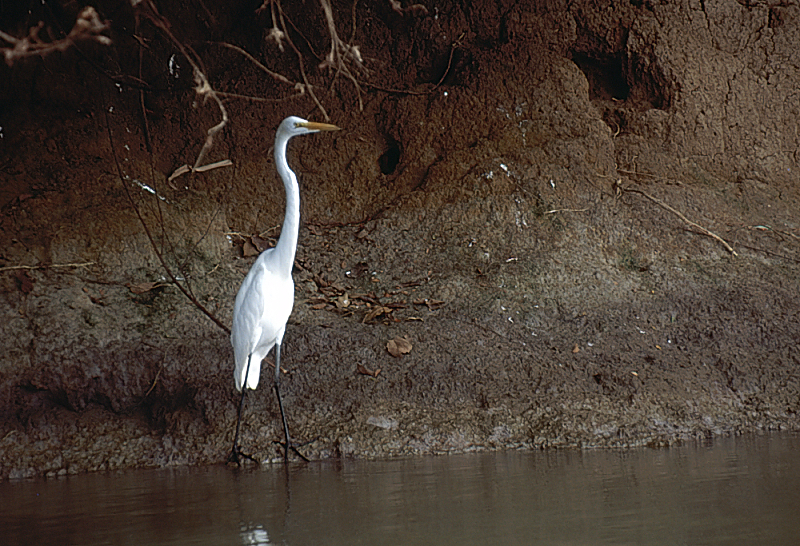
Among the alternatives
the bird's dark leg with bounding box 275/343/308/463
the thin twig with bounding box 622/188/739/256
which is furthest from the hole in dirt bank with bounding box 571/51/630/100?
the bird's dark leg with bounding box 275/343/308/463

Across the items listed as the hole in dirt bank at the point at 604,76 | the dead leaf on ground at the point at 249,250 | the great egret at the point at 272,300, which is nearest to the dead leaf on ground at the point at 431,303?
the great egret at the point at 272,300

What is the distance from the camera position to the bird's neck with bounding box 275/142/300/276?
5254 millimetres

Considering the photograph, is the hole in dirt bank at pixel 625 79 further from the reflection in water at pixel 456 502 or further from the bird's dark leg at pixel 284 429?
the bird's dark leg at pixel 284 429

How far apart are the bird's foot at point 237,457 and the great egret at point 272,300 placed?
0.25 m

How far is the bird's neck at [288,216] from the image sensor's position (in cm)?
525

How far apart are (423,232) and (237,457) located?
115 inches

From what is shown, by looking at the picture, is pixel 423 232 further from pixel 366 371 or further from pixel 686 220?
pixel 686 220

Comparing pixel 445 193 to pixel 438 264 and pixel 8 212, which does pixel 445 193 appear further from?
pixel 8 212

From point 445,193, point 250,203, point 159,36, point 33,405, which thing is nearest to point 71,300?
point 33,405

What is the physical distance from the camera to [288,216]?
5320mm

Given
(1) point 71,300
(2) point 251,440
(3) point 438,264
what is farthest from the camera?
(3) point 438,264

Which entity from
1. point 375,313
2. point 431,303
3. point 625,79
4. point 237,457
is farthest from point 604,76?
point 237,457

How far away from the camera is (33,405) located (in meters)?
5.55

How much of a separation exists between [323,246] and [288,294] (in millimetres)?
1869
